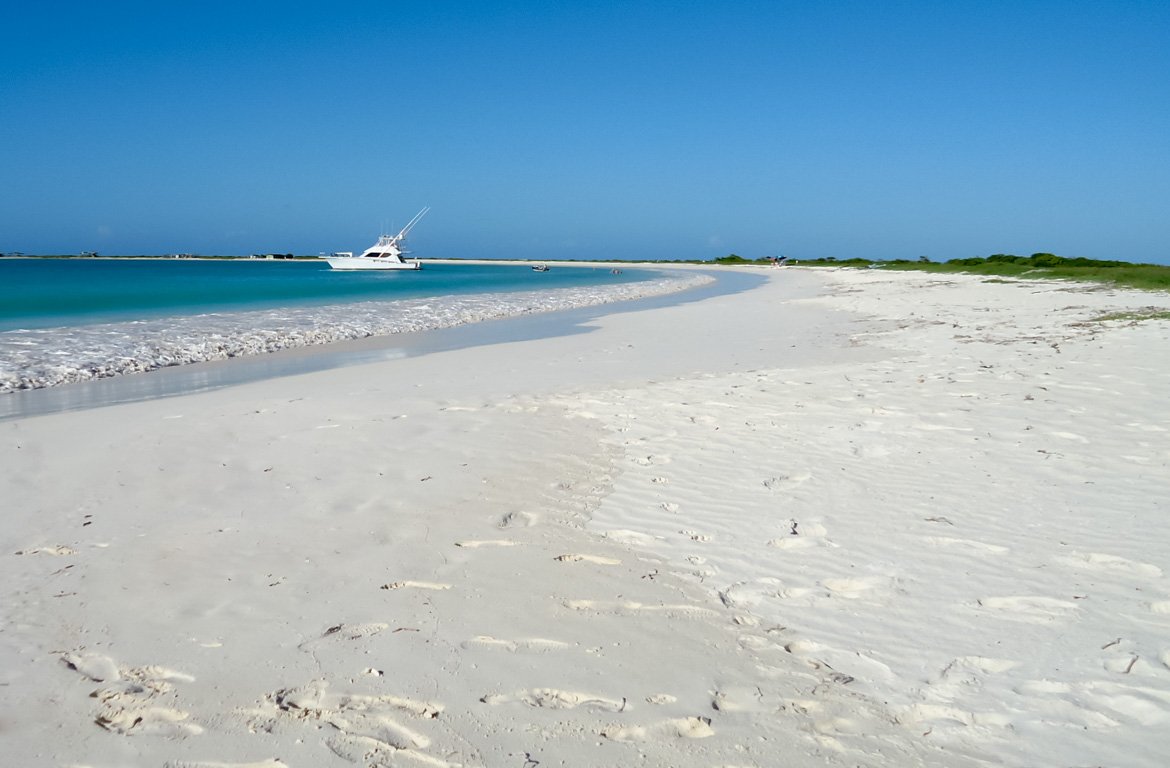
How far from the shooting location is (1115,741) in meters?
2.44

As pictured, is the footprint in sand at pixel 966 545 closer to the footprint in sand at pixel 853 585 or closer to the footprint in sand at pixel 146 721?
the footprint in sand at pixel 853 585

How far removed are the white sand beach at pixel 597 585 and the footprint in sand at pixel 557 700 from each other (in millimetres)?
12

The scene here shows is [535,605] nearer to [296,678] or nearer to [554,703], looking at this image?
[554,703]

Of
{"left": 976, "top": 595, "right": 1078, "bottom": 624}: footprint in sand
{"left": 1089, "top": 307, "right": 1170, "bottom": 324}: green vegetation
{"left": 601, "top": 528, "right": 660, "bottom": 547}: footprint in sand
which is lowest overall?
{"left": 601, "top": 528, "right": 660, "bottom": 547}: footprint in sand

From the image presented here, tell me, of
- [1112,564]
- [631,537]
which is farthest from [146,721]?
[1112,564]

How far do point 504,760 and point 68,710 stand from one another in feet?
4.91

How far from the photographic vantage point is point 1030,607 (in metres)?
3.28

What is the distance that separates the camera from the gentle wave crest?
36.5 feet

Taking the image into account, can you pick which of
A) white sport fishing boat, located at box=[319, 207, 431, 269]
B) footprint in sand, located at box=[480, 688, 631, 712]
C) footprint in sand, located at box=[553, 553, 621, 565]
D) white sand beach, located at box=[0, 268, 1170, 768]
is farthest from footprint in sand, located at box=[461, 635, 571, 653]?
white sport fishing boat, located at box=[319, 207, 431, 269]

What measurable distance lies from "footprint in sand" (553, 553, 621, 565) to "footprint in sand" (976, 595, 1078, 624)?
5.45 ft

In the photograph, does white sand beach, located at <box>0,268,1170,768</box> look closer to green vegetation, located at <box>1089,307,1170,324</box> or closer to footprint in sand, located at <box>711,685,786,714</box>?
footprint in sand, located at <box>711,685,786,714</box>

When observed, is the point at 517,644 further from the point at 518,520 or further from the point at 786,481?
the point at 786,481

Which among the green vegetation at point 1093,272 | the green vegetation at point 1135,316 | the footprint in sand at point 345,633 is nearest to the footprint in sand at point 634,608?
the footprint in sand at point 345,633

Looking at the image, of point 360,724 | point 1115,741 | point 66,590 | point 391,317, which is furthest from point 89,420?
point 391,317
